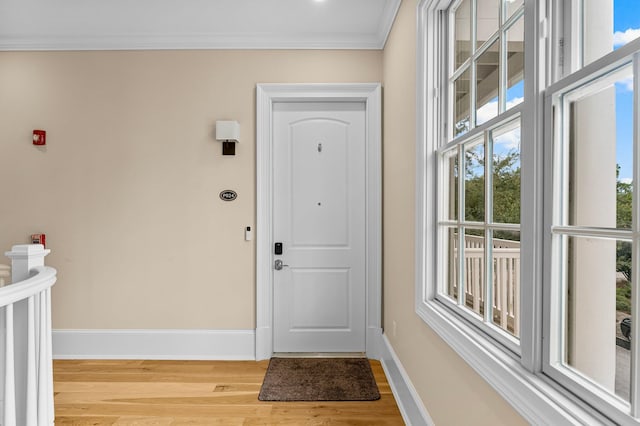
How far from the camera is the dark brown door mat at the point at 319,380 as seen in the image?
8.27ft

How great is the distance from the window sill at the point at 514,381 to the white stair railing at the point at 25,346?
1661 mm

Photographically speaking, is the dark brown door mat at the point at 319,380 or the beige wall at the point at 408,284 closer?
the beige wall at the point at 408,284

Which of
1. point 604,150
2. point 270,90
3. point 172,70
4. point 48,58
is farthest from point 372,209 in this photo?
point 48,58

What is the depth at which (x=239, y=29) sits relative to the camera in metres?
3.05

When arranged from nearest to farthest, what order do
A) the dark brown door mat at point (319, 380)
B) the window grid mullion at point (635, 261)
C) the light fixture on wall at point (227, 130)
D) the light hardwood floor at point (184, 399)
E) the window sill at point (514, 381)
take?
the window grid mullion at point (635, 261) < the window sill at point (514, 381) < the light hardwood floor at point (184, 399) < the dark brown door mat at point (319, 380) < the light fixture on wall at point (227, 130)

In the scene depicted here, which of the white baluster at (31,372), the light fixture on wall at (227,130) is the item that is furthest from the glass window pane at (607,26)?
the light fixture on wall at (227,130)

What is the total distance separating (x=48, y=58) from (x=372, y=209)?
305cm

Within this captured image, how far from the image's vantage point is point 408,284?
2309mm

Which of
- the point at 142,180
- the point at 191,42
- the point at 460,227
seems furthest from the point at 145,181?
the point at 460,227

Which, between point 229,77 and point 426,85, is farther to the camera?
point 229,77

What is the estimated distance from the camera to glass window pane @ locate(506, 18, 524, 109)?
1.22 m

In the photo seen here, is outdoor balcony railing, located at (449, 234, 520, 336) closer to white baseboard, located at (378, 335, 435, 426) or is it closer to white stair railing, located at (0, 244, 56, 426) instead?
white baseboard, located at (378, 335, 435, 426)

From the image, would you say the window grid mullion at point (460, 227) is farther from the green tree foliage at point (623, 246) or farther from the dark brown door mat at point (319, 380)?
the dark brown door mat at point (319, 380)

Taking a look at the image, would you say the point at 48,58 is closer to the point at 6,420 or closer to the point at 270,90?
the point at 270,90
